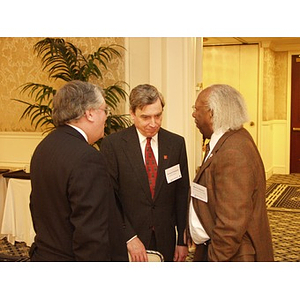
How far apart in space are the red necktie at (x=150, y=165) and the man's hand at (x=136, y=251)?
0.28 meters

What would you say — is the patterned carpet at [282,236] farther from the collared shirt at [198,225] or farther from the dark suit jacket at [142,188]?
the collared shirt at [198,225]

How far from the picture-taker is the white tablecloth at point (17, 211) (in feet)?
15.6

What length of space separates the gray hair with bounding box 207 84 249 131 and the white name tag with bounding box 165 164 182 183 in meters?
0.52

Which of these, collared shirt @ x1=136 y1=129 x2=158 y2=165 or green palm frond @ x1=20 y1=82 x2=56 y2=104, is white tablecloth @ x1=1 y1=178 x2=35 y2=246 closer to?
green palm frond @ x1=20 y1=82 x2=56 y2=104

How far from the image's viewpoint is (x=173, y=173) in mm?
2514

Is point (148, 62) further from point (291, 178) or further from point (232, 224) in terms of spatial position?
point (291, 178)

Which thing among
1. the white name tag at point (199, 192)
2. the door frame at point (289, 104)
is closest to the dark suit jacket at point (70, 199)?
the white name tag at point (199, 192)

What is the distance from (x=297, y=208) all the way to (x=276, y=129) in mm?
3873

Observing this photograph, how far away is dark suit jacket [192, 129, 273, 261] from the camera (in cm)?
194

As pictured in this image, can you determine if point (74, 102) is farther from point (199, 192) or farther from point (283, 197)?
point (283, 197)

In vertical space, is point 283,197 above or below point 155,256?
below

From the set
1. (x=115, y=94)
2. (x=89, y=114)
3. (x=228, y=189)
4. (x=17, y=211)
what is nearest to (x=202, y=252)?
(x=228, y=189)

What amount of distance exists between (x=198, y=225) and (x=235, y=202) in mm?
269

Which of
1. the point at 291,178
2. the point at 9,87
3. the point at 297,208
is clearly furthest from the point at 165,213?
the point at 291,178
